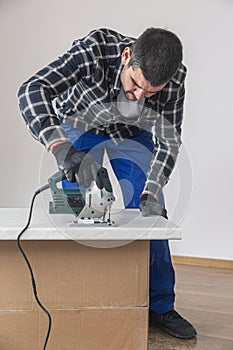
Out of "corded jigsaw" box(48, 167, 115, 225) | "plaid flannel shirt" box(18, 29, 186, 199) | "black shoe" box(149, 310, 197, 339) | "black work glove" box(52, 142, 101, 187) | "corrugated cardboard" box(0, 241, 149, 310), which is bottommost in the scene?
"black shoe" box(149, 310, 197, 339)

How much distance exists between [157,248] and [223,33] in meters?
1.49

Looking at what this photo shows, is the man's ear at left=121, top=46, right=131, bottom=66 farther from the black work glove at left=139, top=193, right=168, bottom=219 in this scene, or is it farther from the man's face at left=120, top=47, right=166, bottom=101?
the black work glove at left=139, top=193, right=168, bottom=219

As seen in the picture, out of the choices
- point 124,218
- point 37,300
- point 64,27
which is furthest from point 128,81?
point 64,27

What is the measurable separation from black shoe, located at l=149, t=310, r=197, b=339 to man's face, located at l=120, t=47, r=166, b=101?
2.69 ft

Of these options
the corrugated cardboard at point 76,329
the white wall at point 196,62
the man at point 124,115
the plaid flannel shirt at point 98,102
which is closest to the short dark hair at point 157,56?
the man at point 124,115

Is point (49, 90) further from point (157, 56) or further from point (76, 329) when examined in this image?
point (76, 329)

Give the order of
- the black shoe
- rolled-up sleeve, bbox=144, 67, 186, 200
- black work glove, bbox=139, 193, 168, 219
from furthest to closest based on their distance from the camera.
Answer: the black shoe
rolled-up sleeve, bbox=144, 67, 186, 200
black work glove, bbox=139, 193, 168, 219

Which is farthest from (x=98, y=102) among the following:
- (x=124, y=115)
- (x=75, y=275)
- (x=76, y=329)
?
(x=76, y=329)

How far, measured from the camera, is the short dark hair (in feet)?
4.74

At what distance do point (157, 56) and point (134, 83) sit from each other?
4.6 inches

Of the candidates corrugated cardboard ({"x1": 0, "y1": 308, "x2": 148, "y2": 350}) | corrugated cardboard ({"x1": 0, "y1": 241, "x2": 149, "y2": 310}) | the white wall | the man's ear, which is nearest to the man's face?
the man's ear

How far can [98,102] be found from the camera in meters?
1.79

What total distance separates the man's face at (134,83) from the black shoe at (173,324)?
2.69 ft

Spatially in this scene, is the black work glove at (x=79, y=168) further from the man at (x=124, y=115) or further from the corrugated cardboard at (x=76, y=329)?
the corrugated cardboard at (x=76, y=329)
